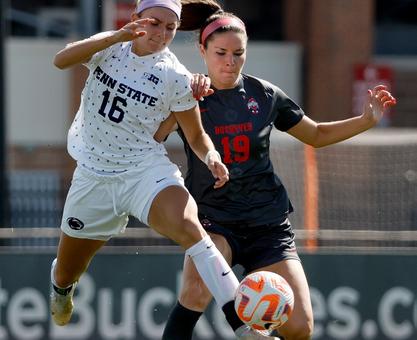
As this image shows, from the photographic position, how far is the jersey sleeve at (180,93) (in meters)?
6.96

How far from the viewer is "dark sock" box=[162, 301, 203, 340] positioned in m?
7.20

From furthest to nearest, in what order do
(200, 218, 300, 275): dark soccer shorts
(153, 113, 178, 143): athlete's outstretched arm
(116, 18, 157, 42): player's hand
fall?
(200, 218, 300, 275): dark soccer shorts → (153, 113, 178, 143): athlete's outstretched arm → (116, 18, 157, 42): player's hand

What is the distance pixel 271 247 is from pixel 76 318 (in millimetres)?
3311

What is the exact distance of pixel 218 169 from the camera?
673 centimetres

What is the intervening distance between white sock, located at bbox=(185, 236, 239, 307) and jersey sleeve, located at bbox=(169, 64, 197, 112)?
72cm

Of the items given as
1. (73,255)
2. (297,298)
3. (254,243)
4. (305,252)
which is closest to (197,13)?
(254,243)

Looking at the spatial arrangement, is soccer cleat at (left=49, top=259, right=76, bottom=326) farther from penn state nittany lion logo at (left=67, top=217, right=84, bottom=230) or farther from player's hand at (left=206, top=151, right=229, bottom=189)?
player's hand at (left=206, top=151, right=229, bottom=189)

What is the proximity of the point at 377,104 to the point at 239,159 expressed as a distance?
3.03 ft

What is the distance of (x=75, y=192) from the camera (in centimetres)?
725

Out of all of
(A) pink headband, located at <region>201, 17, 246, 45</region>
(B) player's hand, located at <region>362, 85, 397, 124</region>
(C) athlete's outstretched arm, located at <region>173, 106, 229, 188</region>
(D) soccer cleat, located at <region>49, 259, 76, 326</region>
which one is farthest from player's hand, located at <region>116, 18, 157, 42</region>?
(D) soccer cleat, located at <region>49, 259, 76, 326</region>

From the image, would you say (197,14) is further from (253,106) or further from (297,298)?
(297,298)

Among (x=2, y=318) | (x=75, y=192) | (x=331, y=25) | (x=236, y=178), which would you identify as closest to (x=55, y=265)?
(x=75, y=192)

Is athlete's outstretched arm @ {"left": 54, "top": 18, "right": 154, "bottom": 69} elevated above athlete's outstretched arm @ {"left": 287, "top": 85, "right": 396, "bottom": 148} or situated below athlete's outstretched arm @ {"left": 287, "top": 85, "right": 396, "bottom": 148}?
above

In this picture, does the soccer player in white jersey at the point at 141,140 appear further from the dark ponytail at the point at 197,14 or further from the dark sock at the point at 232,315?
the dark ponytail at the point at 197,14
